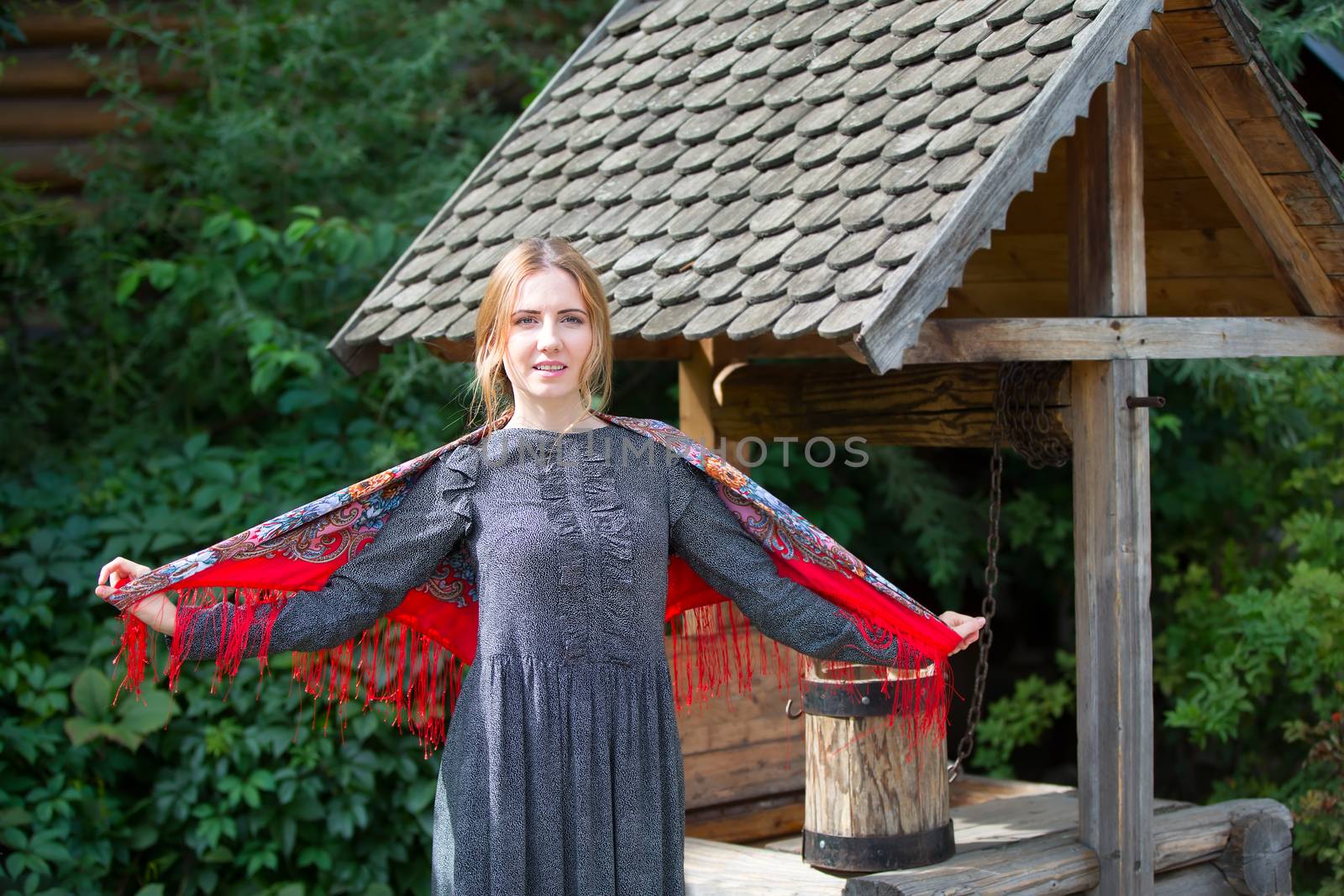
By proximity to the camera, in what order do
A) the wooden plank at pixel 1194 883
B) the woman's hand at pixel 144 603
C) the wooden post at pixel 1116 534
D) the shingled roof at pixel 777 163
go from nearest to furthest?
1. the woman's hand at pixel 144 603
2. the shingled roof at pixel 777 163
3. the wooden post at pixel 1116 534
4. the wooden plank at pixel 1194 883

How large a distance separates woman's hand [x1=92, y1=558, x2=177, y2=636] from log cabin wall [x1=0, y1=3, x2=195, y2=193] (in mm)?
3874

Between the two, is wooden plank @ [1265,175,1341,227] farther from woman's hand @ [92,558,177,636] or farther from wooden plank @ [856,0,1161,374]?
woman's hand @ [92,558,177,636]

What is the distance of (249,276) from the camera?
556 cm

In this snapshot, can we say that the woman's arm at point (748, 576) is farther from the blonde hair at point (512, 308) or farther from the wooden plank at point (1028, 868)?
the wooden plank at point (1028, 868)

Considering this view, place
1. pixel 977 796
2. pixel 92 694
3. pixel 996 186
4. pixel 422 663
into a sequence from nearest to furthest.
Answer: pixel 996 186 → pixel 422 663 → pixel 977 796 → pixel 92 694

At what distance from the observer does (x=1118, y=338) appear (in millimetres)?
3244

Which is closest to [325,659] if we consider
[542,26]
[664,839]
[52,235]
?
[664,839]

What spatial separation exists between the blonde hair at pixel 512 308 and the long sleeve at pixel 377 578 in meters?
0.15

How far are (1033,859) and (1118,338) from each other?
1189 millimetres

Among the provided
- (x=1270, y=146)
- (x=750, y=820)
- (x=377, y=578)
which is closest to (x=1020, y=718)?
(x=750, y=820)

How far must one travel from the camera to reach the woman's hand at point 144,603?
2.56 m

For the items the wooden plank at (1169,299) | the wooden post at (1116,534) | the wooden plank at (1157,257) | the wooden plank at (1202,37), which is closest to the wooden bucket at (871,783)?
the wooden post at (1116,534)

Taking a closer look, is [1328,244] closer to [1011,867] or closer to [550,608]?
[1011,867]

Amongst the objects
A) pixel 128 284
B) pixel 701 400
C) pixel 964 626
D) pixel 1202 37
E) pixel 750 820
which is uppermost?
pixel 1202 37
